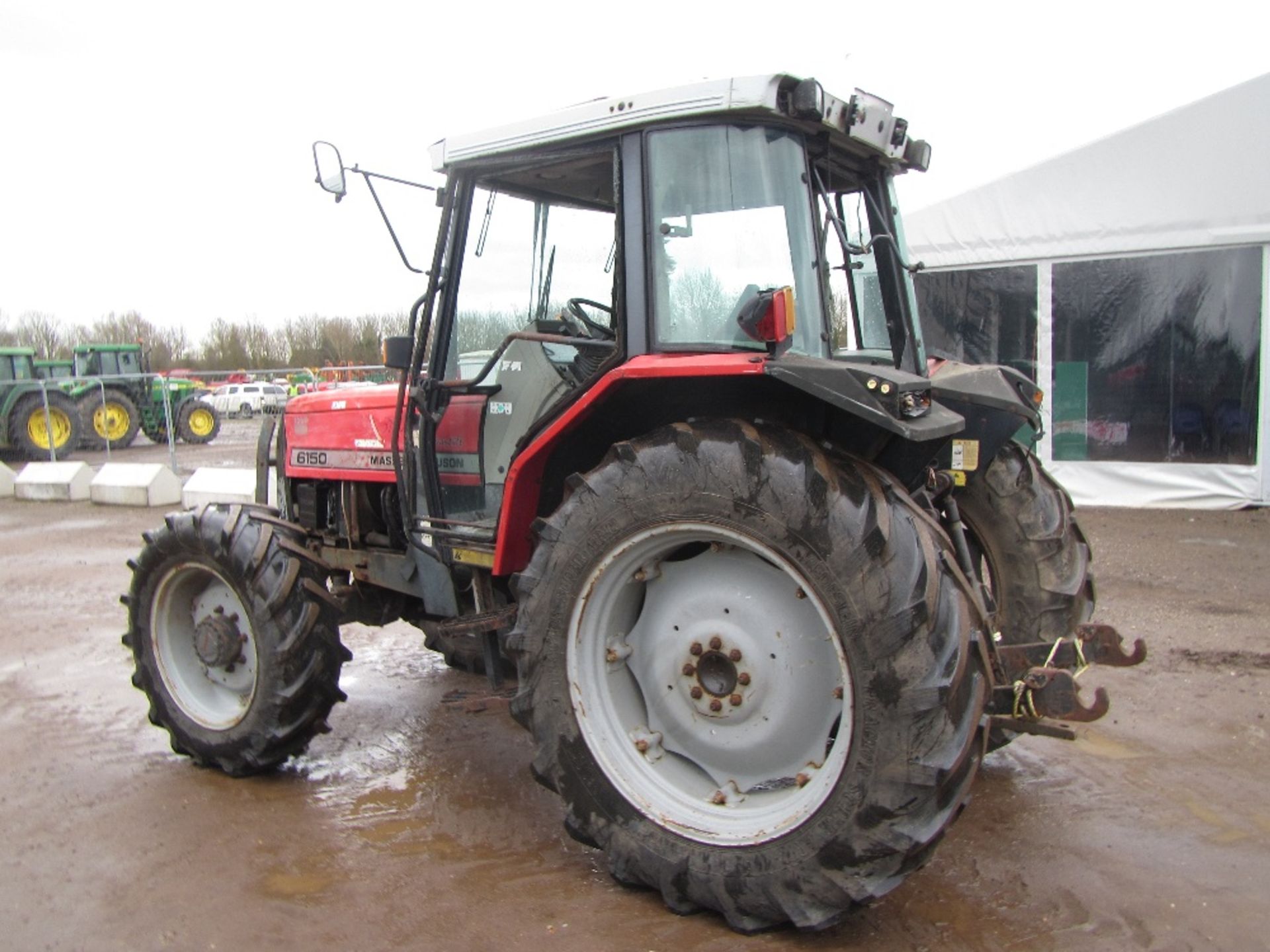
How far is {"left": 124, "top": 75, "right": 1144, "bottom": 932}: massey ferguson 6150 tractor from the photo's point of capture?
9.09ft

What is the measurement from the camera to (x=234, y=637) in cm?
436

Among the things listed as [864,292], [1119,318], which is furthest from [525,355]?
[1119,318]

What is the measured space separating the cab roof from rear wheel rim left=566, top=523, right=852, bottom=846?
1264 mm

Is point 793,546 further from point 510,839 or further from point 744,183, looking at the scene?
point 510,839

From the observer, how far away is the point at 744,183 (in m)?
3.23

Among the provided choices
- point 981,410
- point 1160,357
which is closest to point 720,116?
point 981,410

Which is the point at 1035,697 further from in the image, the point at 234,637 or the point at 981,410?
the point at 234,637

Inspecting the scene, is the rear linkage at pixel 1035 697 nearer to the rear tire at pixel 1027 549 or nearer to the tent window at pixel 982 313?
the rear tire at pixel 1027 549

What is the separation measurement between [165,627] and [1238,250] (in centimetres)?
976

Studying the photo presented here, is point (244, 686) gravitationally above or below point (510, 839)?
above

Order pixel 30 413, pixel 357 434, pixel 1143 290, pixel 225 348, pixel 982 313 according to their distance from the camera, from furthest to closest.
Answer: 1. pixel 225 348
2. pixel 30 413
3. pixel 982 313
4. pixel 1143 290
5. pixel 357 434

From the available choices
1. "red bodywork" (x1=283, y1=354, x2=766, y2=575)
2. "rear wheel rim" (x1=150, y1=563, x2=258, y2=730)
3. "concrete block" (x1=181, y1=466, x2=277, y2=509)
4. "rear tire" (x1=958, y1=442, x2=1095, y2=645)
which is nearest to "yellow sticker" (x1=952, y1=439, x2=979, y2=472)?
"rear tire" (x1=958, y1=442, x2=1095, y2=645)

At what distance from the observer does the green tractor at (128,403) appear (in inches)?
853

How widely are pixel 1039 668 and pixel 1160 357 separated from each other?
850cm
